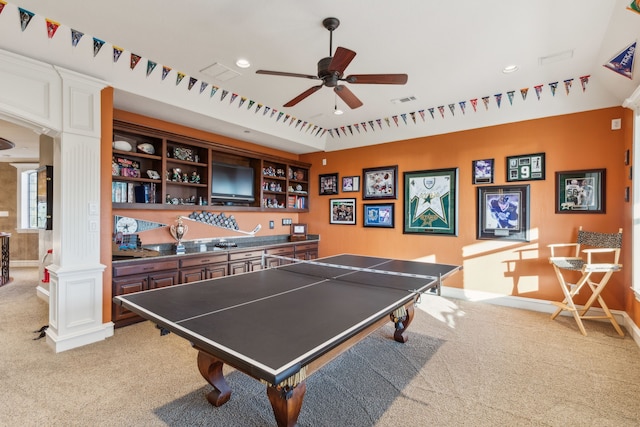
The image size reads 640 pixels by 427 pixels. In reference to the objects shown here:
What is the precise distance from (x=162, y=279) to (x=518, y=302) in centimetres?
467

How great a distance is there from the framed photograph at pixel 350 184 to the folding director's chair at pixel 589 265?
3.09 metres

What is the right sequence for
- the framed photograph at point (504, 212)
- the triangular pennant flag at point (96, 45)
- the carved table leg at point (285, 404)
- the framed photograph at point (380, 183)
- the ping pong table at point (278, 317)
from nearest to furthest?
1. the ping pong table at point (278, 317)
2. the carved table leg at point (285, 404)
3. the triangular pennant flag at point (96, 45)
4. the framed photograph at point (504, 212)
5. the framed photograph at point (380, 183)

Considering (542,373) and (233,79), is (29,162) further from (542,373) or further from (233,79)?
(542,373)

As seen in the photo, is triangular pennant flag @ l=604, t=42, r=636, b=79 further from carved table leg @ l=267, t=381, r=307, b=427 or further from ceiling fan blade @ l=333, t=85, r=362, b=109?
carved table leg @ l=267, t=381, r=307, b=427

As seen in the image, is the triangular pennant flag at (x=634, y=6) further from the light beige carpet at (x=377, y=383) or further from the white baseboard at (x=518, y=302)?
the white baseboard at (x=518, y=302)

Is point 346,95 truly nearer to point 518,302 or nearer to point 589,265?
point 589,265

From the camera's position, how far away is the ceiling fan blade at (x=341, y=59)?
2123 mm

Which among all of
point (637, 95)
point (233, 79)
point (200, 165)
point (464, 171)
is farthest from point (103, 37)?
point (637, 95)

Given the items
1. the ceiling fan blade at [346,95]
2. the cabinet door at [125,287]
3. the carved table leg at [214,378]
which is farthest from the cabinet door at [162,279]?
the ceiling fan blade at [346,95]

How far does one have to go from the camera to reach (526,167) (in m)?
4.21

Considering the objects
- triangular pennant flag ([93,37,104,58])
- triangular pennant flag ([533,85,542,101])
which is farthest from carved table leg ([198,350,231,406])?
triangular pennant flag ([533,85,542,101])

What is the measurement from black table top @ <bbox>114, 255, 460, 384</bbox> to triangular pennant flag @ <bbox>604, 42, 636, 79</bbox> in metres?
2.55

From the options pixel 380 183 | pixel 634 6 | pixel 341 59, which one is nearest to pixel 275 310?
pixel 341 59

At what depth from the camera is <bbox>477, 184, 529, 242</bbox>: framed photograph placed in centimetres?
423
